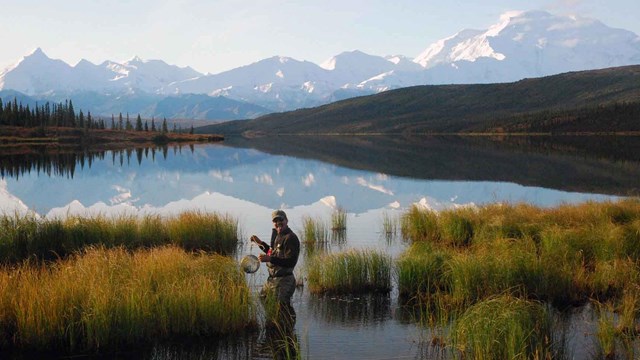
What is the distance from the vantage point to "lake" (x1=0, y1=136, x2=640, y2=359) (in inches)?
514

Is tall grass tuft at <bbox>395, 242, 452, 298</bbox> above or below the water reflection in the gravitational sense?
above

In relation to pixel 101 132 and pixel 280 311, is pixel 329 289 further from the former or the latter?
A: pixel 101 132

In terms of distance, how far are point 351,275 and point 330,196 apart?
29.3m

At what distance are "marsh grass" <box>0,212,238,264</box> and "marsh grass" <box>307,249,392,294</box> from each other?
6.47 metres

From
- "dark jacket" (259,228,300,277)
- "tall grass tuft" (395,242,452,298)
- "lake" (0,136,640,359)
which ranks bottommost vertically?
"lake" (0,136,640,359)

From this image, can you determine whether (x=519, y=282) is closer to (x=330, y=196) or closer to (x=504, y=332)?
(x=504, y=332)

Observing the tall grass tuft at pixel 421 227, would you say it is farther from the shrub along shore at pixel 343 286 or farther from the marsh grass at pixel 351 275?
the marsh grass at pixel 351 275

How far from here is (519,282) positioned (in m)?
15.1

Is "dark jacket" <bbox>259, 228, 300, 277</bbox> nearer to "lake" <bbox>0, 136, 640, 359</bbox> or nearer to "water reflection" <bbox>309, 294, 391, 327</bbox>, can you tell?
"lake" <bbox>0, 136, 640, 359</bbox>

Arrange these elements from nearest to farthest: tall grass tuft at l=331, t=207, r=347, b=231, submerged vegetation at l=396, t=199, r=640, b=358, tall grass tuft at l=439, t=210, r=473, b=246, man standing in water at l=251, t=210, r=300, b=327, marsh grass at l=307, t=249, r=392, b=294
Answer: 1. submerged vegetation at l=396, t=199, r=640, b=358
2. man standing in water at l=251, t=210, r=300, b=327
3. marsh grass at l=307, t=249, r=392, b=294
4. tall grass tuft at l=439, t=210, r=473, b=246
5. tall grass tuft at l=331, t=207, r=347, b=231

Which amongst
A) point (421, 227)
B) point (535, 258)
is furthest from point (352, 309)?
point (421, 227)

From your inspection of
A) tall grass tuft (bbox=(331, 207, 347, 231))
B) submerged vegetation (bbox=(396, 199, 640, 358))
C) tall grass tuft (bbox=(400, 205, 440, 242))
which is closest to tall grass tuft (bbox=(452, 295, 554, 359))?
submerged vegetation (bbox=(396, 199, 640, 358))

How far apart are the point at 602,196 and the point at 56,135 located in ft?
477

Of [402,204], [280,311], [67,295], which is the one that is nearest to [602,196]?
[402,204]
